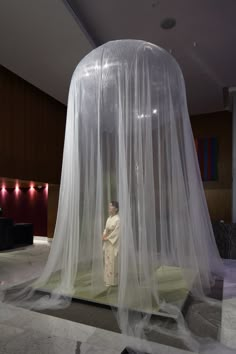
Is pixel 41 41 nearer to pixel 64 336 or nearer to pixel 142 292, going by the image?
pixel 142 292

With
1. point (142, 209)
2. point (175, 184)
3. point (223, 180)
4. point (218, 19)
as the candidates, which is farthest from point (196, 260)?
point (223, 180)

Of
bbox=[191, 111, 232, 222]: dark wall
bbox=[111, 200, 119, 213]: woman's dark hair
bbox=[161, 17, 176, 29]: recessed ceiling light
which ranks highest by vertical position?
bbox=[161, 17, 176, 29]: recessed ceiling light

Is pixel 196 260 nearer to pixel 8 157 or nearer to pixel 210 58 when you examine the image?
pixel 210 58

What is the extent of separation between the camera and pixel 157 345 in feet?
7.85

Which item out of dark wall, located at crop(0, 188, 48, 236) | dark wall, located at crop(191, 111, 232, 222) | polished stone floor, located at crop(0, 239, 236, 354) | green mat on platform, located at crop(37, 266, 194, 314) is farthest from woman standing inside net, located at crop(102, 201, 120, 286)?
dark wall, located at crop(0, 188, 48, 236)

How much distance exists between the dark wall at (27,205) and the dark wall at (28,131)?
1763 millimetres

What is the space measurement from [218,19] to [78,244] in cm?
446

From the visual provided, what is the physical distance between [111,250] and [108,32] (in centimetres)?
411

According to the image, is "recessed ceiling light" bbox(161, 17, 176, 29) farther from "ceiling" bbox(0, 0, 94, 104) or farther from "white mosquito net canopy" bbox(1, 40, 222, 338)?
"white mosquito net canopy" bbox(1, 40, 222, 338)

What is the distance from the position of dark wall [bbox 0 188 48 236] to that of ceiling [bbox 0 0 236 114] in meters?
4.74

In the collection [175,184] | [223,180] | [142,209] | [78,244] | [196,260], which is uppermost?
[223,180]

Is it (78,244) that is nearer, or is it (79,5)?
(78,244)

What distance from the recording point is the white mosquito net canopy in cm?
295

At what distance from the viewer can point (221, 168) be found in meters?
8.99
